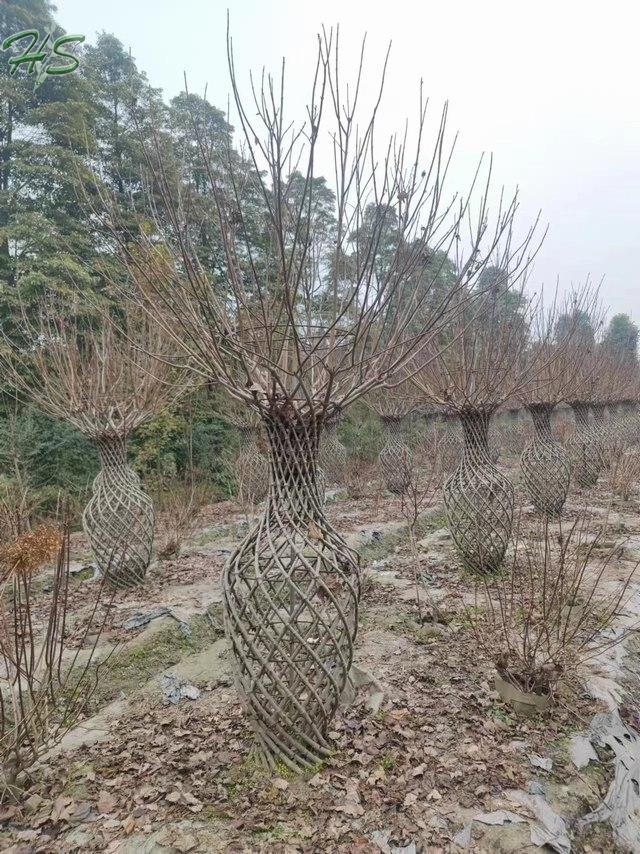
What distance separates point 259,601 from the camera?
225cm

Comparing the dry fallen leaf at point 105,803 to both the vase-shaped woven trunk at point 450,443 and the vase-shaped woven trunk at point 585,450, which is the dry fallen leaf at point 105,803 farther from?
the vase-shaped woven trunk at point 450,443

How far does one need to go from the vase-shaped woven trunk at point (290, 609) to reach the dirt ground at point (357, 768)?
20 cm

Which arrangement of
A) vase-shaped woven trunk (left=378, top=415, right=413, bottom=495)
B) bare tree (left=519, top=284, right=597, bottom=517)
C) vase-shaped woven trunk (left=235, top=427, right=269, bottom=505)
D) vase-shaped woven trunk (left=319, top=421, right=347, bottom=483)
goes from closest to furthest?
bare tree (left=519, top=284, right=597, bottom=517)
vase-shaped woven trunk (left=235, top=427, right=269, bottom=505)
vase-shaped woven trunk (left=378, top=415, right=413, bottom=495)
vase-shaped woven trunk (left=319, top=421, right=347, bottom=483)

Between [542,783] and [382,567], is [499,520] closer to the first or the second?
[382,567]

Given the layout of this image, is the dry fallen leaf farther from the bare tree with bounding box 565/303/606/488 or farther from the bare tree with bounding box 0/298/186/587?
the bare tree with bounding box 565/303/606/488

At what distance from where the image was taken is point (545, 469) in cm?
717

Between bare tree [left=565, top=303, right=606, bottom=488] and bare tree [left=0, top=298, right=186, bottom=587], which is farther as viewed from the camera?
bare tree [left=565, top=303, right=606, bottom=488]

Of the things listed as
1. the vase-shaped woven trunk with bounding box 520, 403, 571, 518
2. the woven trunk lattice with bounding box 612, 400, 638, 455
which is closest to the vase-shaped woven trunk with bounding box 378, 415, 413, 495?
the vase-shaped woven trunk with bounding box 520, 403, 571, 518

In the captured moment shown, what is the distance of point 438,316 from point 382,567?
4.47 metres

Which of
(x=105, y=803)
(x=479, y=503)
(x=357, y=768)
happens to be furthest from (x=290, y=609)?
(x=479, y=503)

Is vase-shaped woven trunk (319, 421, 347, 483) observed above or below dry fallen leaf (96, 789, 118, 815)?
above

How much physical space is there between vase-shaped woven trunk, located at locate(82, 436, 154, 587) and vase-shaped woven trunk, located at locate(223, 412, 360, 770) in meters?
3.32

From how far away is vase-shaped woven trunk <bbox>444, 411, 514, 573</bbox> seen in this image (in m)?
4.73

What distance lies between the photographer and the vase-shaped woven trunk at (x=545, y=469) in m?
7.11
